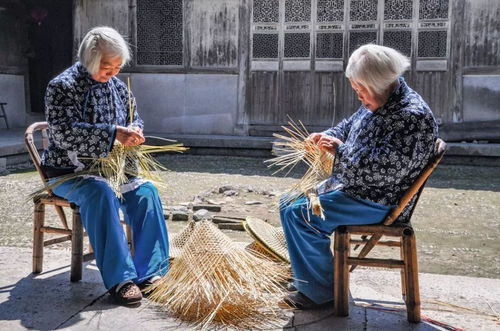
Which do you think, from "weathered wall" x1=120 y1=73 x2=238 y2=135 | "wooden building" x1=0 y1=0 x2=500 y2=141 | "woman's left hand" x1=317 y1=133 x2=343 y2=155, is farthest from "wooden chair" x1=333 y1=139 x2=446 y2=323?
"weathered wall" x1=120 y1=73 x2=238 y2=135

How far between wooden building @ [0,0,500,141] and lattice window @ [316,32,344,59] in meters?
0.02

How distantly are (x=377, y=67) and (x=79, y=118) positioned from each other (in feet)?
5.10

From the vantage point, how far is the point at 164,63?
10.8 metres

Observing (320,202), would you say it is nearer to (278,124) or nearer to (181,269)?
(181,269)

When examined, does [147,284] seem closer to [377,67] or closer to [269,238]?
[269,238]

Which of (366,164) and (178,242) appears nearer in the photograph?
(366,164)

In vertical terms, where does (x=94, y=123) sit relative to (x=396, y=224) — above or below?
above

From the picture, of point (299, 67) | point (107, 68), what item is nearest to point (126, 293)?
point (107, 68)

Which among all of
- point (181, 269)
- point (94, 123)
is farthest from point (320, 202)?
point (94, 123)

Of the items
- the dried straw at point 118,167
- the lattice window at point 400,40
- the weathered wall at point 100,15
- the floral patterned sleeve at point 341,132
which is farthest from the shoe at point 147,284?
the weathered wall at point 100,15

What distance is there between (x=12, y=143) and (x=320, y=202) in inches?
274

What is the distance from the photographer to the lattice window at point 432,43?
967cm

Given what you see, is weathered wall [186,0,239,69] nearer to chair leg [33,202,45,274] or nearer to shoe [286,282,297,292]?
chair leg [33,202,45,274]

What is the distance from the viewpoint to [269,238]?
337 cm
